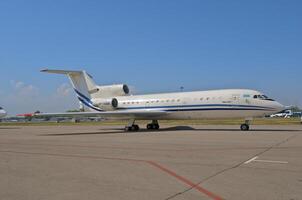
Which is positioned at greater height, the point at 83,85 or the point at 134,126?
the point at 83,85

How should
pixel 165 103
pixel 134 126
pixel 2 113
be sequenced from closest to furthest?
pixel 165 103 < pixel 134 126 < pixel 2 113

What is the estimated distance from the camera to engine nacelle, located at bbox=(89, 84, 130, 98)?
121ft

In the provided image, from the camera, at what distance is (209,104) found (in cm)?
2856

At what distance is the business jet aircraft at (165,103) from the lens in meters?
26.8

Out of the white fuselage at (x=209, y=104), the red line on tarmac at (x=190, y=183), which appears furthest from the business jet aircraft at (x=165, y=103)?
the red line on tarmac at (x=190, y=183)

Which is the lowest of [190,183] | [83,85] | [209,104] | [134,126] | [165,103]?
[190,183]

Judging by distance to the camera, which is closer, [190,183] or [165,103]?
[190,183]

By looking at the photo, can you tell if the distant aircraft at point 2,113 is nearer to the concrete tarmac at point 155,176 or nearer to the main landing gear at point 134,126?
the main landing gear at point 134,126

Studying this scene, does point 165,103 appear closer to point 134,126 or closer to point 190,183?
point 134,126

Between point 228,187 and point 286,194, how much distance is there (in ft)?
3.62

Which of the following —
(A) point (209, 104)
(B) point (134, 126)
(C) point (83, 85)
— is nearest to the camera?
(A) point (209, 104)

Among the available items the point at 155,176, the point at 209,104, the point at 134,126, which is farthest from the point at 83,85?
the point at 155,176

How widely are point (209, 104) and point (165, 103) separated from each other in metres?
4.85

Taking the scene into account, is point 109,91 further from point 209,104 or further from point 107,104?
point 209,104
